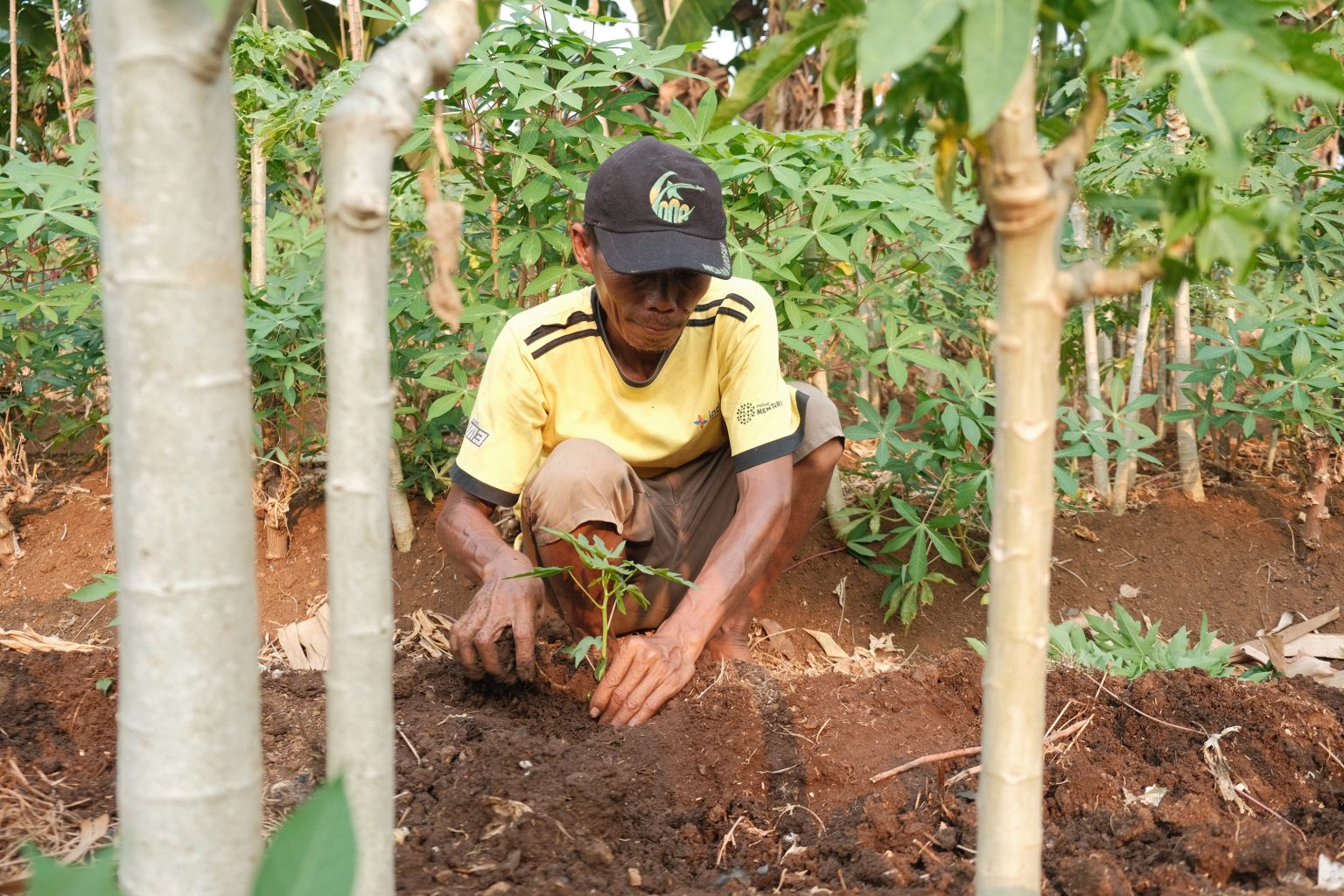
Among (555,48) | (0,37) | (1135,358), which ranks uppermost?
(0,37)

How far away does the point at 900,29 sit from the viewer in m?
0.80

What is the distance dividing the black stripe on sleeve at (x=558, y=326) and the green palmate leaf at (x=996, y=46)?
6.52 feet

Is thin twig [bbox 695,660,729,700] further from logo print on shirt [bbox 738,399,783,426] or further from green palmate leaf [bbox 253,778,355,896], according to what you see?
green palmate leaf [bbox 253,778,355,896]

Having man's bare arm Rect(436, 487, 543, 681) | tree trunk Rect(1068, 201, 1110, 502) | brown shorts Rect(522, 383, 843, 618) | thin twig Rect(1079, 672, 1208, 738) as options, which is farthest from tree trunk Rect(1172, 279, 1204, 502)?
man's bare arm Rect(436, 487, 543, 681)

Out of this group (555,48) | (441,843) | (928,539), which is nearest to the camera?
(441,843)

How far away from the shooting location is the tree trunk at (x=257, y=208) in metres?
3.17

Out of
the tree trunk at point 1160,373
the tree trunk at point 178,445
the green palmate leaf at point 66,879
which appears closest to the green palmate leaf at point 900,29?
the tree trunk at point 178,445

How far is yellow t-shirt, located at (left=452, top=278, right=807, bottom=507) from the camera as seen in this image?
2725 millimetres

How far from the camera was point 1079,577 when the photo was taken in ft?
11.8

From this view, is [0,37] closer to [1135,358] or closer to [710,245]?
[710,245]

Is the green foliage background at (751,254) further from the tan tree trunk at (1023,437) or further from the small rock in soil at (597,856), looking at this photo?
the tan tree trunk at (1023,437)

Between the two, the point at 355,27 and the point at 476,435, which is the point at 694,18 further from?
the point at 476,435

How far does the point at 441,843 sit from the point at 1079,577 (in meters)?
2.50

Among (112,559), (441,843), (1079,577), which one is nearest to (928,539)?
(1079,577)
